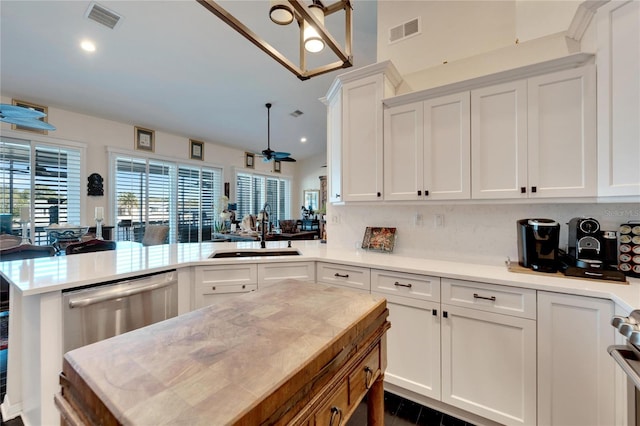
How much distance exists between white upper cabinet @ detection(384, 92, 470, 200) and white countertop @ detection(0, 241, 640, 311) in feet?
1.94

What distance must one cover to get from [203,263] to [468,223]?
2234 millimetres

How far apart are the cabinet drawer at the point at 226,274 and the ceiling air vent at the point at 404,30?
104 inches

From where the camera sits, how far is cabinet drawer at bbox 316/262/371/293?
2123mm

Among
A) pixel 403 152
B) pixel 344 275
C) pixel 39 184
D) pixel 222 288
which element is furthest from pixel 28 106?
pixel 403 152

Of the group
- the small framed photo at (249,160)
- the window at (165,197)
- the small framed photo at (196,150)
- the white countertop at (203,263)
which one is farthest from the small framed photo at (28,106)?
the small framed photo at (249,160)

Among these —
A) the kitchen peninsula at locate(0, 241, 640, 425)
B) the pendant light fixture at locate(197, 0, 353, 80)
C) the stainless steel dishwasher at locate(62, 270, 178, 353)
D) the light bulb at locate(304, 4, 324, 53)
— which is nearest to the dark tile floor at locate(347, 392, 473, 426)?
the kitchen peninsula at locate(0, 241, 640, 425)

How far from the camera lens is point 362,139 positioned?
8.17ft

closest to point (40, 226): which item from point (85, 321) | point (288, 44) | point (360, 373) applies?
point (85, 321)

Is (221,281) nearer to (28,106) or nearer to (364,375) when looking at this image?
(364,375)

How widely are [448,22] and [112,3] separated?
350 centimetres

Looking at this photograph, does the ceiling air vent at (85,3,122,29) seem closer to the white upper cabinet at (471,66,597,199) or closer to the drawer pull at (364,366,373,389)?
the white upper cabinet at (471,66,597,199)

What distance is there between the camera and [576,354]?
56.3 inches

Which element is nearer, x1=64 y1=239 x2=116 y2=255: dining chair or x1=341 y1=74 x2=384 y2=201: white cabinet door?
Answer: x1=341 y1=74 x2=384 y2=201: white cabinet door

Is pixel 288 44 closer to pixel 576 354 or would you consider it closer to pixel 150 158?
pixel 150 158
